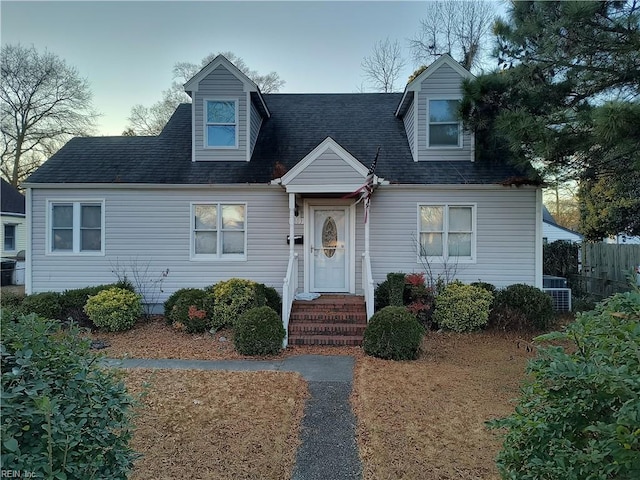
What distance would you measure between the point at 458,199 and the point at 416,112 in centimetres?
259

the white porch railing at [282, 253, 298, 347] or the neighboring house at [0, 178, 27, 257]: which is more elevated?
the neighboring house at [0, 178, 27, 257]

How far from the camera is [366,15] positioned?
10.9 metres

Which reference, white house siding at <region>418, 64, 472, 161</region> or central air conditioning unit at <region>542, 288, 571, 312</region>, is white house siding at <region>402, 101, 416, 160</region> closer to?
white house siding at <region>418, 64, 472, 161</region>

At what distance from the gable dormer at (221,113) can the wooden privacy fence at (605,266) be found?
11234 millimetres

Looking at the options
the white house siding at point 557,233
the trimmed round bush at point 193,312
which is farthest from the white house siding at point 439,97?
the white house siding at point 557,233

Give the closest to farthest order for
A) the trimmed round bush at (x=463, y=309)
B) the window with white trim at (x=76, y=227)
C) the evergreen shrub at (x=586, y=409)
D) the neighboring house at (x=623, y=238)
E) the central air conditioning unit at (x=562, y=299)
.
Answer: the evergreen shrub at (x=586, y=409) < the trimmed round bush at (x=463, y=309) < the window with white trim at (x=76, y=227) < the central air conditioning unit at (x=562, y=299) < the neighboring house at (x=623, y=238)

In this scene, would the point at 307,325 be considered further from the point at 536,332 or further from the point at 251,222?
the point at 536,332

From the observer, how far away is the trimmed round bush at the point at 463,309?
8.68 meters

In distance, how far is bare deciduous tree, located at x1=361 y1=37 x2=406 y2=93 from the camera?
2123 cm

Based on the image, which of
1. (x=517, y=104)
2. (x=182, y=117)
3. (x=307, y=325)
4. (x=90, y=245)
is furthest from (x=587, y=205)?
(x=90, y=245)

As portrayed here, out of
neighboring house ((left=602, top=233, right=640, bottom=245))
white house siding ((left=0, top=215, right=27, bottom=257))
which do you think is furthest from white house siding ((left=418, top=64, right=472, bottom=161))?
white house siding ((left=0, top=215, right=27, bottom=257))

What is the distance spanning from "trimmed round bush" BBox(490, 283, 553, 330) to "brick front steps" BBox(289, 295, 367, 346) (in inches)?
125

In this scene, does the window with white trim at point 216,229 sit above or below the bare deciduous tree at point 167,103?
below

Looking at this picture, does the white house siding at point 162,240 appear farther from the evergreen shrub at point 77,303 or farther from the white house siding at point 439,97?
the white house siding at point 439,97
